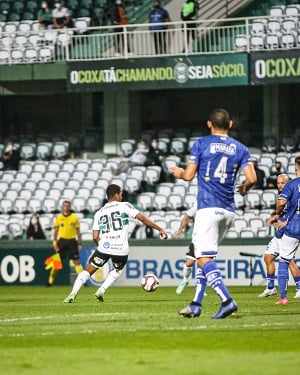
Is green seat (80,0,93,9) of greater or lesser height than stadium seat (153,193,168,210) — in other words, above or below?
above

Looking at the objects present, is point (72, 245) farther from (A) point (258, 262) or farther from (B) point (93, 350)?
(B) point (93, 350)

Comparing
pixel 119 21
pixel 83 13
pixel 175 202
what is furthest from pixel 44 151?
pixel 175 202

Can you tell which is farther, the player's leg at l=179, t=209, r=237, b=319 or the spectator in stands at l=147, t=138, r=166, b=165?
the spectator in stands at l=147, t=138, r=166, b=165

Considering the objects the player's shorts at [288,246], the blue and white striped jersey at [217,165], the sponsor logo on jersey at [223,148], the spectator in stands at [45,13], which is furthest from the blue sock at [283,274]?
the spectator in stands at [45,13]

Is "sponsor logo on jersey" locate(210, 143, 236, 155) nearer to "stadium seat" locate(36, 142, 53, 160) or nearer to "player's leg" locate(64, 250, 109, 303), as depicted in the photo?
"player's leg" locate(64, 250, 109, 303)

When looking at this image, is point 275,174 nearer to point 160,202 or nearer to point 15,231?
point 160,202

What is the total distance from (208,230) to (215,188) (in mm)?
476

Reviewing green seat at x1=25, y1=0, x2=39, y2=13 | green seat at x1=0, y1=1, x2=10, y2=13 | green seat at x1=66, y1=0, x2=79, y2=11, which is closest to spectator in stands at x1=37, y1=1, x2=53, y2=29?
green seat at x1=25, y1=0, x2=39, y2=13

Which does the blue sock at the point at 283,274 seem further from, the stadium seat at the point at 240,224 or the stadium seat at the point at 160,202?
the stadium seat at the point at 160,202

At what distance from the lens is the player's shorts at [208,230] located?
13188 millimetres

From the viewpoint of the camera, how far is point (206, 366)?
9.95 metres

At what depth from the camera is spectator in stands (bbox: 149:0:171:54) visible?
33.2 m

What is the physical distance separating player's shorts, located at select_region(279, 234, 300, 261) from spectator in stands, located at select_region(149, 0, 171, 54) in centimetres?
1607

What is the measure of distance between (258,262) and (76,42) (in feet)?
31.2
